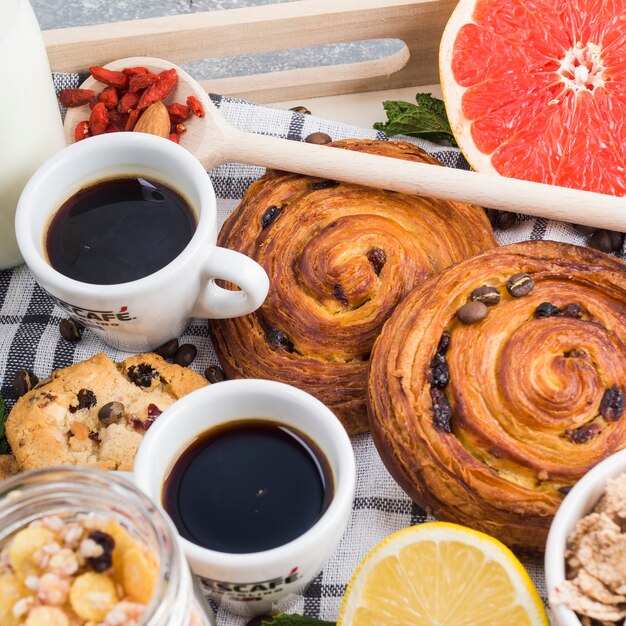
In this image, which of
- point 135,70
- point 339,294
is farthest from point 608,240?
point 135,70

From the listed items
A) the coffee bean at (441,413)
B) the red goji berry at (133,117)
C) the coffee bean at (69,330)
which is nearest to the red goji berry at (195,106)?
the red goji berry at (133,117)

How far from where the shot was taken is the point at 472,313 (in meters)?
2.05

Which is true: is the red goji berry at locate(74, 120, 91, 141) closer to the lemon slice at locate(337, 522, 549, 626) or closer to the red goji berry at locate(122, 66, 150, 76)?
the red goji berry at locate(122, 66, 150, 76)

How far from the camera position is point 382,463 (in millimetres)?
2246

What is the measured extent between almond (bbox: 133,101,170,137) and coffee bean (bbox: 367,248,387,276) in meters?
0.65

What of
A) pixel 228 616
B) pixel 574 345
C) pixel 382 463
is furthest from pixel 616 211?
pixel 228 616

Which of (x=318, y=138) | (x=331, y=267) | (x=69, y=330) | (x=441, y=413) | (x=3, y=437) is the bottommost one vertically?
(x=3, y=437)

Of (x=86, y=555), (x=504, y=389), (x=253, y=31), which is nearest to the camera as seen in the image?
(x=86, y=555)

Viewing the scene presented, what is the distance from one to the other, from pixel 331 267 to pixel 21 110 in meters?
0.81

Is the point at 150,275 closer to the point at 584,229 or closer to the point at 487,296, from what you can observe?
the point at 487,296

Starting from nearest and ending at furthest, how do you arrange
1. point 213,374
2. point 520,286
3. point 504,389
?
point 504,389
point 520,286
point 213,374

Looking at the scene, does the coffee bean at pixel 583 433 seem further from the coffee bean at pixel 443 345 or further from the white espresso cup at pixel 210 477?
the white espresso cup at pixel 210 477

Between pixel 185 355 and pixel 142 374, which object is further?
pixel 185 355

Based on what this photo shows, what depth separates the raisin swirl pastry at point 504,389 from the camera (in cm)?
194
